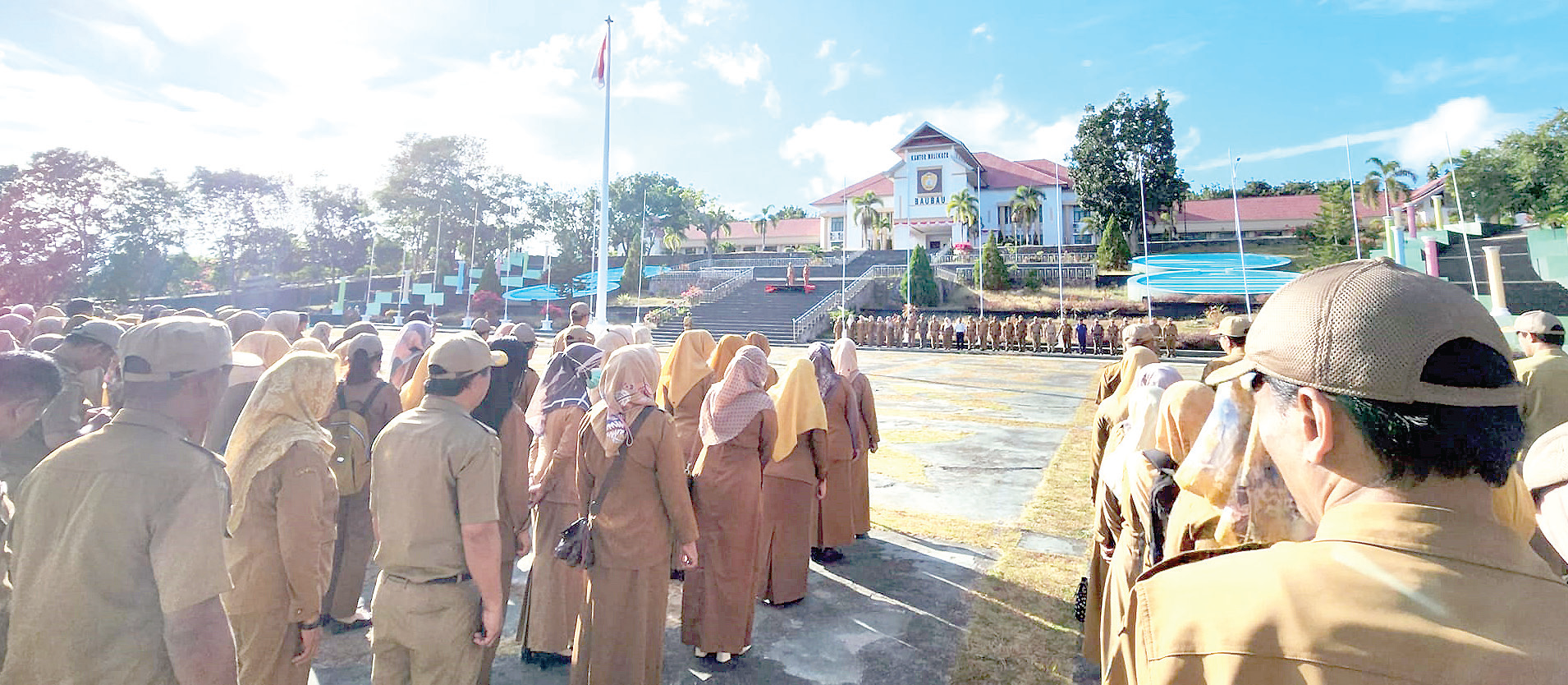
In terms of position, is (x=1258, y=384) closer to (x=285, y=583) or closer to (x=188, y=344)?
(x=188, y=344)

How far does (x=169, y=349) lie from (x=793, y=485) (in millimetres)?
3045

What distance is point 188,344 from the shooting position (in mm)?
1854

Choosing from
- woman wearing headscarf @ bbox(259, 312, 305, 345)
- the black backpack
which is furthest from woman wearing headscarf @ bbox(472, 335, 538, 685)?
woman wearing headscarf @ bbox(259, 312, 305, 345)

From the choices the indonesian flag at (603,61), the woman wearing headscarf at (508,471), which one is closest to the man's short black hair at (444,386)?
the woman wearing headscarf at (508,471)

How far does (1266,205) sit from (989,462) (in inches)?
1975

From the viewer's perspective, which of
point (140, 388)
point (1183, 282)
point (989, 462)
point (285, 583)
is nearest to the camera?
point (140, 388)

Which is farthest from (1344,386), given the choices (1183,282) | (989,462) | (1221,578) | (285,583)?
(1183,282)

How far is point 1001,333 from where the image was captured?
24.6m

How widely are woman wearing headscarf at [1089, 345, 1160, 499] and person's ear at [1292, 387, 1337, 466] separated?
283 cm

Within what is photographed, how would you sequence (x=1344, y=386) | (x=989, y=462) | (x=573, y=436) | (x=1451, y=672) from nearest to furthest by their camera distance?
(x=1451, y=672) → (x=1344, y=386) → (x=573, y=436) → (x=989, y=462)

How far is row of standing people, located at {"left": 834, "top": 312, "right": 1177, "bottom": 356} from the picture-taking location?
23188 mm

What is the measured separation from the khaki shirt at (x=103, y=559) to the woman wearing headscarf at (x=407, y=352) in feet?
11.0

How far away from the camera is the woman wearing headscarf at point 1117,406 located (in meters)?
3.82

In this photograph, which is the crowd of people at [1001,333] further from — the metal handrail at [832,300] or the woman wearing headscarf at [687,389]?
the woman wearing headscarf at [687,389]
